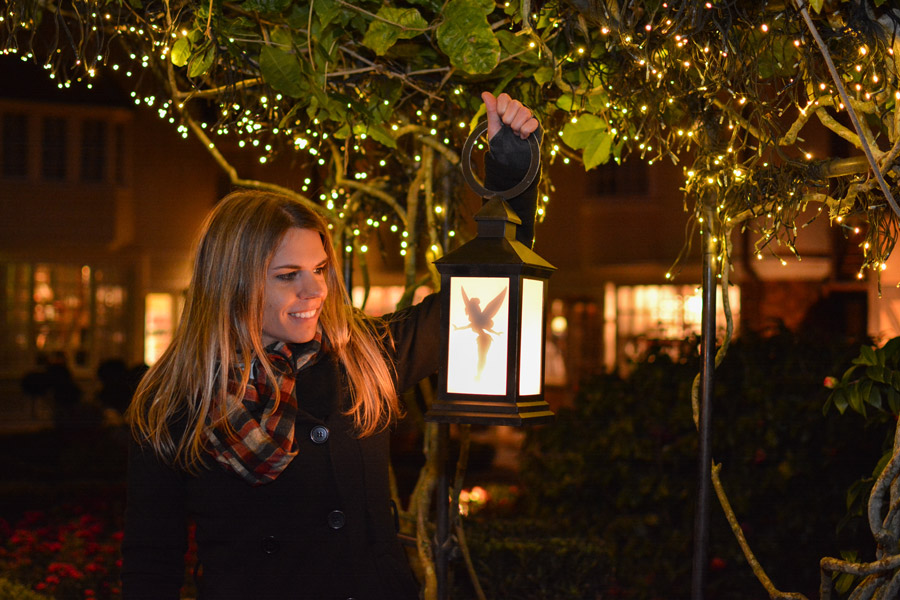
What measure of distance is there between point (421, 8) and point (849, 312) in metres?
9.93

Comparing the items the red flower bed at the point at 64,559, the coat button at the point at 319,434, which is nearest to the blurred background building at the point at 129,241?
the red flower bed at the point at 64,559

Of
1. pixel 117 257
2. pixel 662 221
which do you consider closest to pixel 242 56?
pixel 662 221

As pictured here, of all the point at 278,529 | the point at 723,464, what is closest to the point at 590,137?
the point at 278,529

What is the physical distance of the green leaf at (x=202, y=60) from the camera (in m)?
2.21

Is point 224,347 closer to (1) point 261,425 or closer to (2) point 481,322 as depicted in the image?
(1) point 261,425

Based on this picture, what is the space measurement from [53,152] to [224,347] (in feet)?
52.2

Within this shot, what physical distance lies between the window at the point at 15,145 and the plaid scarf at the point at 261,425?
15.8 meters

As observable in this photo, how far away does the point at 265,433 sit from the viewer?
1868 mm

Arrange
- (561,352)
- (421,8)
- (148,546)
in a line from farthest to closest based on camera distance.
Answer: (561,352)
(421,8)
(148,546)

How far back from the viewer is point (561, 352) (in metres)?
15.4

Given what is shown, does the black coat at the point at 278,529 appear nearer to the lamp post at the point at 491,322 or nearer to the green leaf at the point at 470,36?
the lamp post at the point at 491,322

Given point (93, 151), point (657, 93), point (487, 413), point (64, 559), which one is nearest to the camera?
point (487, 413)

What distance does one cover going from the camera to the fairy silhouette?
164cm

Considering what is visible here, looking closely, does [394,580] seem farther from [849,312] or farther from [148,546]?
[849,312]
